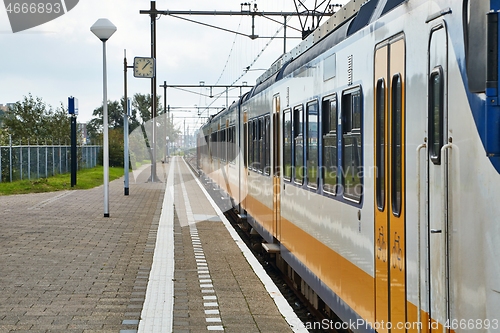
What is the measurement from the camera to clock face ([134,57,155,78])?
100ft

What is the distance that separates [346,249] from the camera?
21.7 feet

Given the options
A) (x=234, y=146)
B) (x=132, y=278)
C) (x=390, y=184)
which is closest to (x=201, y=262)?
(x=132, y=278)

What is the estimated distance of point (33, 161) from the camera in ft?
120

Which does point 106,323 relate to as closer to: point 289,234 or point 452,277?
point 289,234

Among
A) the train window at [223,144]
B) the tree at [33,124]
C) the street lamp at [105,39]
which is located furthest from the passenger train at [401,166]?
the tree at [33,124]

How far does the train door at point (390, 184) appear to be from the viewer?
499 cm

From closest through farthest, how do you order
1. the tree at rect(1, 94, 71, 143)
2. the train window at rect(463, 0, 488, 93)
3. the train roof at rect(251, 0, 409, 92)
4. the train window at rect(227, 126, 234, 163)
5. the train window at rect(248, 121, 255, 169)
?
the train window at rect(463, 0, 488, 93) < the train roof at rect(251, 0, 409, 92) < the train window at rect(248, 121, 255, 169) < the train window at rect(227, 126, 234, 163) < the tree at rect(1, 94, 71, 143)

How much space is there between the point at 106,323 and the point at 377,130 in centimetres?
362

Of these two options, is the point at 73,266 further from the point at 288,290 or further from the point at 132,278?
the point at 288,290

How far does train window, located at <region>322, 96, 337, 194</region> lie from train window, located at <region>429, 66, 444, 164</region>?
272 cm

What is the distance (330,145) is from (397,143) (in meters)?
2.23

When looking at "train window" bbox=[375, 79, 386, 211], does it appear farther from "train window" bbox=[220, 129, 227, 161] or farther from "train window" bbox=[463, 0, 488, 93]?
"train window" bbox=[220, 129, 227, 161]

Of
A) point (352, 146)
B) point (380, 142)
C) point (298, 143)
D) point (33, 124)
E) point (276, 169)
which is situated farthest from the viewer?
point (33, 124)

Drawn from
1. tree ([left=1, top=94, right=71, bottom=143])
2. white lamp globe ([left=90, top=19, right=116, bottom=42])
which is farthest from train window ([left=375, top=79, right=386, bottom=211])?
tree ([left=1, top=94, right=71, bottom=143])
